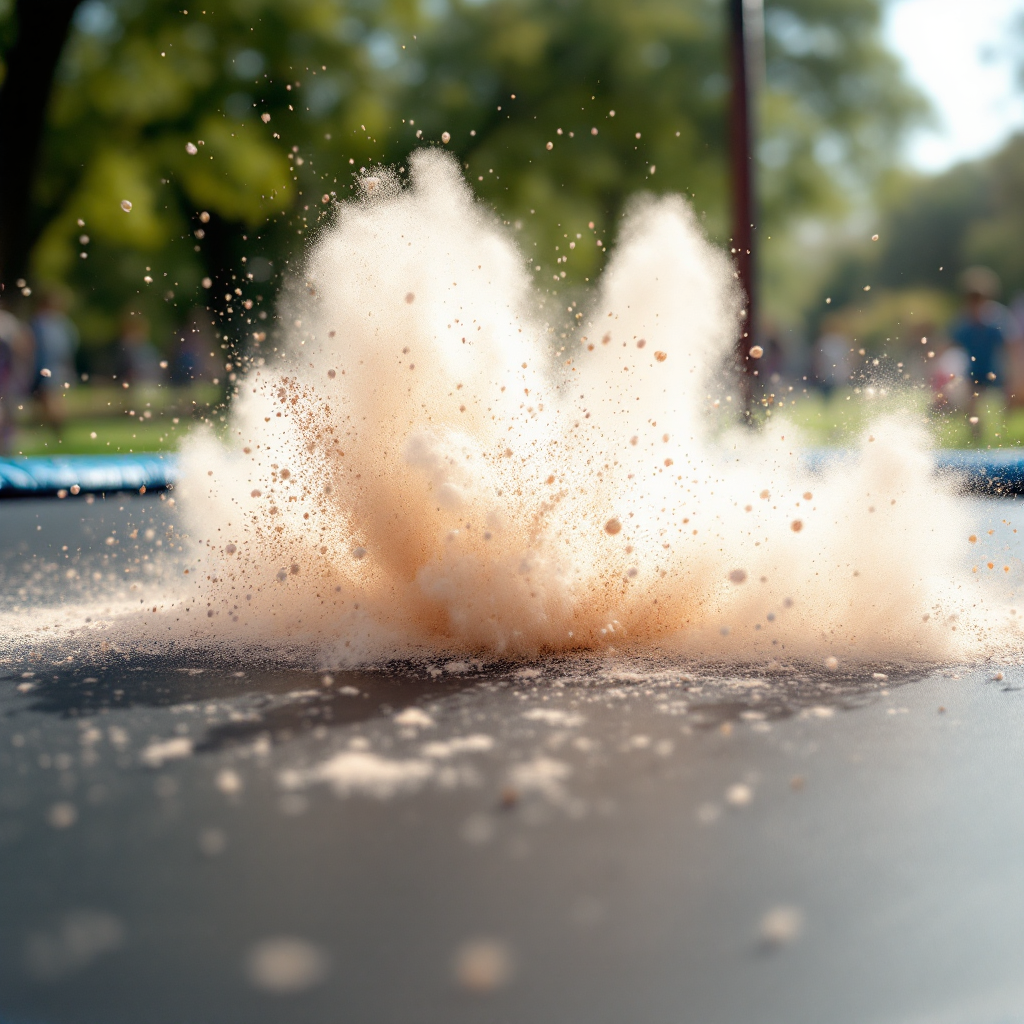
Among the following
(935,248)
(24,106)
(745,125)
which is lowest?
(745,125)

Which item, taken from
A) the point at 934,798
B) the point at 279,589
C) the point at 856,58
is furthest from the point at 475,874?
the point at 856,58

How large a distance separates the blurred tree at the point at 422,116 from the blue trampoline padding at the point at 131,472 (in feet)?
27.4

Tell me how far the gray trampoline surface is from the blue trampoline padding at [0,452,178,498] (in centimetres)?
533

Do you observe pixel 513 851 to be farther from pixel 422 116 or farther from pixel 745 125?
pixel 422 116

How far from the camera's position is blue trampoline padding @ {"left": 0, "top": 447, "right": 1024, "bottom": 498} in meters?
7.84

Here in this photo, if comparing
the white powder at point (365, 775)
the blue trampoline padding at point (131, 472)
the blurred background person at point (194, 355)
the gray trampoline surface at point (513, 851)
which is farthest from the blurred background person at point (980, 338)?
the blurred background person at point (194, 355)

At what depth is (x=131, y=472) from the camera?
849 centimetres

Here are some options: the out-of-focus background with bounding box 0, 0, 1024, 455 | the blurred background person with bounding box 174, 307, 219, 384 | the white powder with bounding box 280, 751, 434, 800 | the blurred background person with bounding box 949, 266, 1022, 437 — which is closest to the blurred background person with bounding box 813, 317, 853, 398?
the out-of-focus background with bounding box 0, 0, 1024, 455

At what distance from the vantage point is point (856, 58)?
22.3m

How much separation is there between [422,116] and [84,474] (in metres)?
15.0

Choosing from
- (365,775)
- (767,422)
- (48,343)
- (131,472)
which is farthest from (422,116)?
(365,775)

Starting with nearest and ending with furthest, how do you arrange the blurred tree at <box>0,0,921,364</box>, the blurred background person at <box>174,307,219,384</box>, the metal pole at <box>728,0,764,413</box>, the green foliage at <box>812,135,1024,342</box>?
the metal pole at <box>728,0,764,413</box>, the blurred tree at <box>0,0,921,364</box>, the blurred background person at <box>174,307,219,384</box>, the green foliage at <box>812,135,1024,342</box>

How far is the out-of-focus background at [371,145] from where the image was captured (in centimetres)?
1300

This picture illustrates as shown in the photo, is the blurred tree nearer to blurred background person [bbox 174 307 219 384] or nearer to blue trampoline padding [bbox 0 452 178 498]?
blurred background person [bbox 174 307 219 384]
